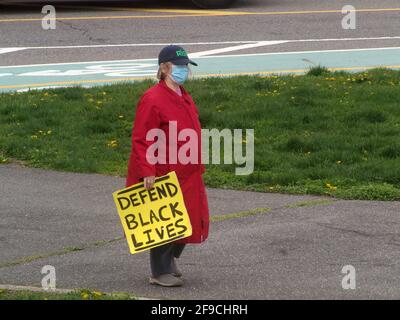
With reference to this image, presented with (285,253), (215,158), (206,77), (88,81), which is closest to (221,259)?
(285,253)

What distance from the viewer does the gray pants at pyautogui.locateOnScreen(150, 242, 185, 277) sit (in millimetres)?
8023

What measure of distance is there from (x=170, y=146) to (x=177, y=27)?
1160 centimetres

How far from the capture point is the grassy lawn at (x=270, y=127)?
10992mm

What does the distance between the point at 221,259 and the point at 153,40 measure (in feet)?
33.0

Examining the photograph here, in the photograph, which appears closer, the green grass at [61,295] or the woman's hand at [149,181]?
the green grass at [61,295]

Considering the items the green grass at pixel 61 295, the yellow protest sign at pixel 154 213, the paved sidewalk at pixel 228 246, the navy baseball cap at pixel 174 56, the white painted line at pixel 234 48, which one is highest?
the navy baseball cap at pixel 174 56

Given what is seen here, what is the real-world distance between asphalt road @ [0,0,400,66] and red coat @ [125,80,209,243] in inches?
365

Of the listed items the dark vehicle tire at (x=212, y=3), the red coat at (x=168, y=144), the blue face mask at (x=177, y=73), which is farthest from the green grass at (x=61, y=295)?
the dark vehicle tire at (x=212, y=3)

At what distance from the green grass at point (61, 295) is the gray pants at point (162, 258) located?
1.30 ft

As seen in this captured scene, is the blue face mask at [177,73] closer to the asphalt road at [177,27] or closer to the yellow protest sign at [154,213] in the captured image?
the yellow protest sign at [154,213]

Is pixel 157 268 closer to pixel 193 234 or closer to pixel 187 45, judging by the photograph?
pixel 193 234

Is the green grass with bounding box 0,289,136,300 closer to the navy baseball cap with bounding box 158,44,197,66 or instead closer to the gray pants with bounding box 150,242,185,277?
the gray pants with bounding box 150,242,185,277

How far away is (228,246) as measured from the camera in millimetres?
8914

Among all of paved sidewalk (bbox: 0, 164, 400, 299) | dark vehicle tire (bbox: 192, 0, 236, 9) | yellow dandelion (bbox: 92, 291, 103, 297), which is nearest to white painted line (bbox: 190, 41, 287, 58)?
dark vehicle tire (bbox: 192, 0, 236, 9)
